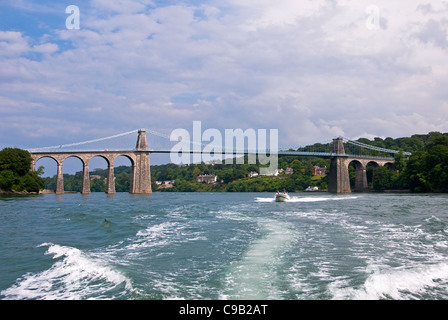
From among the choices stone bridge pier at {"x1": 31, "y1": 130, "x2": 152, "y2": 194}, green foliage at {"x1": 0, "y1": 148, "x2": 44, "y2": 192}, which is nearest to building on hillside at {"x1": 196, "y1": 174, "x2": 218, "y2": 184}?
stone bridge pier at {"x1": 31, "y1": 130, "x2": 152, "y2": 194}

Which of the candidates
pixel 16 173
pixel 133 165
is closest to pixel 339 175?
pixel 133 165

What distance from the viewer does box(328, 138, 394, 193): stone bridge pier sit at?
73.2 meters

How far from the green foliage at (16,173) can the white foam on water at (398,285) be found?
46067 mm

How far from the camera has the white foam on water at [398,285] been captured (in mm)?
5410

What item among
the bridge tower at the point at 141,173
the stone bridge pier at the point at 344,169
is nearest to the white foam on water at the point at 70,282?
the bridge tower at the point at 141,173

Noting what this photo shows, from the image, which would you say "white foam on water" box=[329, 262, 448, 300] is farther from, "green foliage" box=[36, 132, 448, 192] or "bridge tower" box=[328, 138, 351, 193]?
"bridge tower" box=[328, 138, 351, 193]

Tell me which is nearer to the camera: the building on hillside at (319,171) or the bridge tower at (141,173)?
the bridge tower at (141,173)

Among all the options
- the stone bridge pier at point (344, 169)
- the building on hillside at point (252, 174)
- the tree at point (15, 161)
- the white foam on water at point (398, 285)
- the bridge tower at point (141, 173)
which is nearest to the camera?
the white foam on water at point (398, 285)

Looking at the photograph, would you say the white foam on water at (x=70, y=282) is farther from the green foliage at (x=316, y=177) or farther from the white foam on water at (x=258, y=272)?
the green foliage at (x=316, y=177)

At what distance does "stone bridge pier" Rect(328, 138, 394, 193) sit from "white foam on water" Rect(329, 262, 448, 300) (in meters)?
67.2
